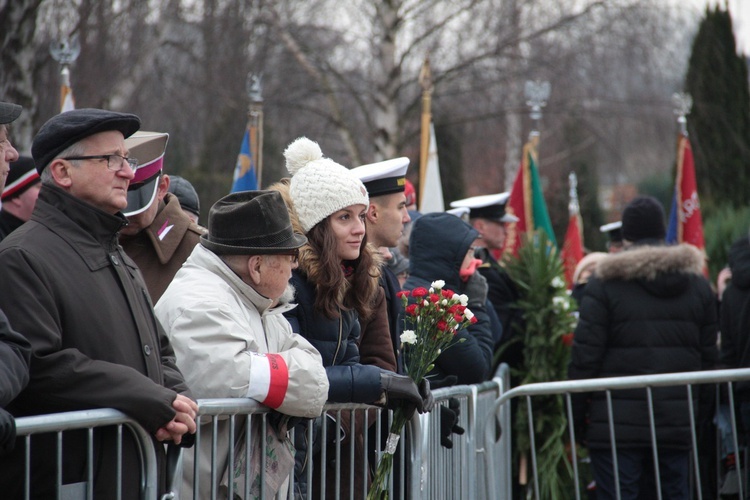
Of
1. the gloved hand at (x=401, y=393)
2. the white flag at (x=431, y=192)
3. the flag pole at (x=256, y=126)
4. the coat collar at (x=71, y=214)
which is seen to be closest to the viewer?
the coat collar at (x=71, y=214)

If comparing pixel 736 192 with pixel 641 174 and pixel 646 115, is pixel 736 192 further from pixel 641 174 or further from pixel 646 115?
pixel 641 174

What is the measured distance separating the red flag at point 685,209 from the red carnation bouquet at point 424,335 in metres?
6.61

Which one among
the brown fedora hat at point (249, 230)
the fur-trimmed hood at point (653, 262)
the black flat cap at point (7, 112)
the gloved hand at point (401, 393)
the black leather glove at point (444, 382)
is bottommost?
the black leather glove at point (444, 382)

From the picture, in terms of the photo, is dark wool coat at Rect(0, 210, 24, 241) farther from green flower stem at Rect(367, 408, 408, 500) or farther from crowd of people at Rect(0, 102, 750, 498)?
green flower stem at Rect(367, 408, 408, 500)

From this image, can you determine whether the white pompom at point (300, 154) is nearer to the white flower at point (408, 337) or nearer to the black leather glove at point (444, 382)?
the white flower at point (408, 337)

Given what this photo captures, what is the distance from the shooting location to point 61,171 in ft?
9.45

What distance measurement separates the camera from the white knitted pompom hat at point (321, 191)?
366 centimetres

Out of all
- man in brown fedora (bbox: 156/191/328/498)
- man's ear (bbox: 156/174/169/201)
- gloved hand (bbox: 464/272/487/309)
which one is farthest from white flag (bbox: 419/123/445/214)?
man in brown fedora (bbox: 156/191/328/498)

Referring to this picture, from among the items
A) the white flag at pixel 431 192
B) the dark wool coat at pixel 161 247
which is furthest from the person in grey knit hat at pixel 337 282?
the white flag at pixel 431 192

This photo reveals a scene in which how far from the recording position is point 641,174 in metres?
32.3

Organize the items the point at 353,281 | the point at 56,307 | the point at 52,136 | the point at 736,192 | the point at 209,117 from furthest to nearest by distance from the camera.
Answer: the point at 736,192
the point at 209,117
the point at 353,281
the point at 52,136
the point at 56,307

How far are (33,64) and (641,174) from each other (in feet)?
86.1

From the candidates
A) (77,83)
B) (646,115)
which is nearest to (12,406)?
(77,83)

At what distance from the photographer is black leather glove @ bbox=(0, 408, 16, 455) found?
7.39 feet
